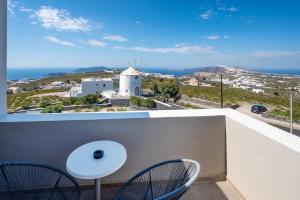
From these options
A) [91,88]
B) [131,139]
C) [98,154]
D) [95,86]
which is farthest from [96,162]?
[95,86]

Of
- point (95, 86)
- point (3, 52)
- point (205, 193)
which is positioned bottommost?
A: point (205, 193)

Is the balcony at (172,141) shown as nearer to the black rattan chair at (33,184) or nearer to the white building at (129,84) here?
the black rattan chair at (33,184)

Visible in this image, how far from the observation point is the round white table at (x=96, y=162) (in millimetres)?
1357

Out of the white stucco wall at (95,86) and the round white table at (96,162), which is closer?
the round white table at (96,162)

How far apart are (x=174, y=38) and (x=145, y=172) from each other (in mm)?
39088

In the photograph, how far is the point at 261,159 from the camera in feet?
5.59

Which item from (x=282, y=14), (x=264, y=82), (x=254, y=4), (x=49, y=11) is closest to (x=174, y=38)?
(x=254, y=4)

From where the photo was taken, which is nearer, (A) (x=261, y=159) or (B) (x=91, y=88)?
(A) (x=261, y=159)

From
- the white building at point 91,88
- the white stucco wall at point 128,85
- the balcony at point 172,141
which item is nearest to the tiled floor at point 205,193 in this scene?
the balcony at point 172,141

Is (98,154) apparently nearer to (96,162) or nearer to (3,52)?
(96,162)

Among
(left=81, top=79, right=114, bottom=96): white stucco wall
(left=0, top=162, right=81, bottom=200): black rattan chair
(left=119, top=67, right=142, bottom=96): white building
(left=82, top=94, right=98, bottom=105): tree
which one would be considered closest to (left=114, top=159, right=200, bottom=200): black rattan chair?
(left=0, top=162, right=81, bottom=200): black rattan chair

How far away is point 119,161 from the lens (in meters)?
1.51

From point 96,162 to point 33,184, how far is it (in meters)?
0.76

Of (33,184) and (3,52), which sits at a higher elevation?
(3,52)
